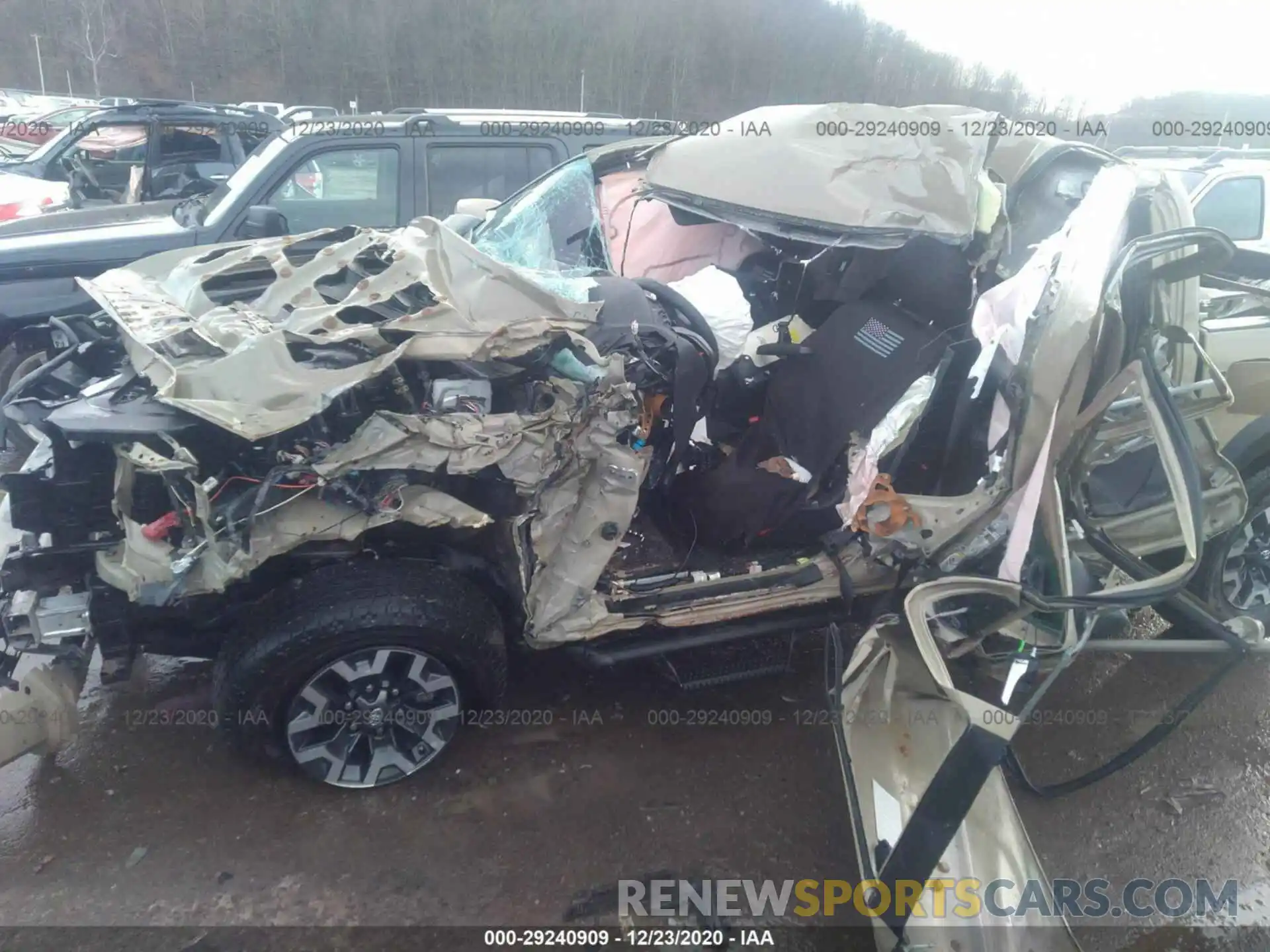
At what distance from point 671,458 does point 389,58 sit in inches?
1539

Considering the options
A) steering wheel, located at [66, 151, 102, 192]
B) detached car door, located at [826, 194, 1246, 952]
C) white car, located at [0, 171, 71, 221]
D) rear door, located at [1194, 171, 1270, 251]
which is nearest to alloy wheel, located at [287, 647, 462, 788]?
detached car door, located at [826, 194, 1246, 952]

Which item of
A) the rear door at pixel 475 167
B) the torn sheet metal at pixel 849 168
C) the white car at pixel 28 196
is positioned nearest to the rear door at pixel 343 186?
the rear door at pixel 475 167

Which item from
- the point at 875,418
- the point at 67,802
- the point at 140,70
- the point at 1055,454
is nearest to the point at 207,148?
the point at 67,802

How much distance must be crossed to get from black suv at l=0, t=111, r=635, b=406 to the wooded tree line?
30802mm

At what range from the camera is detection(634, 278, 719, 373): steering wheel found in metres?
2.88

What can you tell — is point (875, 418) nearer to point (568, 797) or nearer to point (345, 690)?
point (568, 797)

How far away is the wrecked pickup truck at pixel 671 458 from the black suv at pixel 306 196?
2002mm

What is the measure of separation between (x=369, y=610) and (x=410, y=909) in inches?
34.8

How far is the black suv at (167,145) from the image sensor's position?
25.4 feet

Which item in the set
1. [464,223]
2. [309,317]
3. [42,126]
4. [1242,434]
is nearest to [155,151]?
[464,223]

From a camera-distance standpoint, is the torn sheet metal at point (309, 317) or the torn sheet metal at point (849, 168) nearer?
the torn sheet metal at point (309, 317)

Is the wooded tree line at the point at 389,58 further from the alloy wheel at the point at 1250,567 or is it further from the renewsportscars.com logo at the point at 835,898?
the renewsportscars.com logo at the point at 835,898

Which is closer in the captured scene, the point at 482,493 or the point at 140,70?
the point at 482,493

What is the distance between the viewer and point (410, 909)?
7.76 ft
